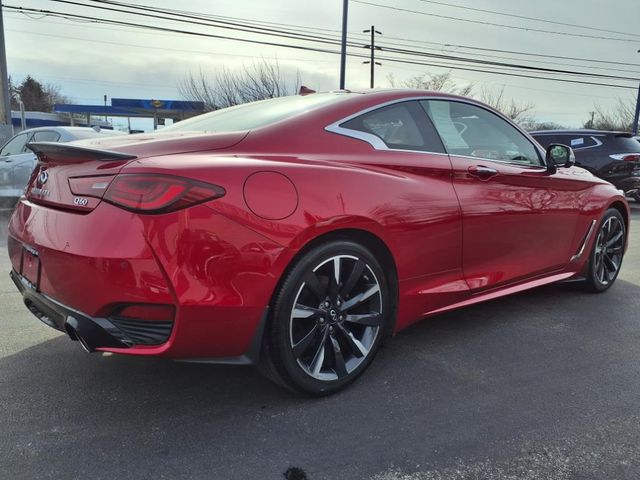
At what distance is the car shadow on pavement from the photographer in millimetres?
2109

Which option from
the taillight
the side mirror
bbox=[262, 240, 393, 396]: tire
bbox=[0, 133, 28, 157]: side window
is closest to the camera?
bbox=[262, 240, 393, 396]: tire

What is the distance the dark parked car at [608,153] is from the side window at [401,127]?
9.52 m

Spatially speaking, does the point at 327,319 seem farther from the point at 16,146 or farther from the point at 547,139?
the point at 547,139

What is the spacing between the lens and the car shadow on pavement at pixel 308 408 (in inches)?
83.0

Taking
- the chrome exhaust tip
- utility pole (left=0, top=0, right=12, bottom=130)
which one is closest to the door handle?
the chrome exhaust tip

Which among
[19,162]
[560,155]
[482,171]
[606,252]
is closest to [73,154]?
[482,171]

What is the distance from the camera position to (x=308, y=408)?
8.25 ft

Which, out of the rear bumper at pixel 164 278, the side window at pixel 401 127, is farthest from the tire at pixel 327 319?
the side window at pixel 401 127

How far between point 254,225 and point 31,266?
1.11 m

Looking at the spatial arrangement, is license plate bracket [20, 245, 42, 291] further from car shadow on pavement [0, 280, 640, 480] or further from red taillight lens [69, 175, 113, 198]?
car shadow on pavement [0, 280, 640, 480]

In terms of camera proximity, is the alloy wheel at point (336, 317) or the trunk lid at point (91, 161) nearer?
the trunk lid at point (91, 161)

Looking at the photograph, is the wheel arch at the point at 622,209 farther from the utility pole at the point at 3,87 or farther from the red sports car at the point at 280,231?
the utility pole at the point at 3,87

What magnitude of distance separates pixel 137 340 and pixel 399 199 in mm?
1439

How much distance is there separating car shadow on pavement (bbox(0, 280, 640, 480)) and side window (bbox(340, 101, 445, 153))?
1.23m
